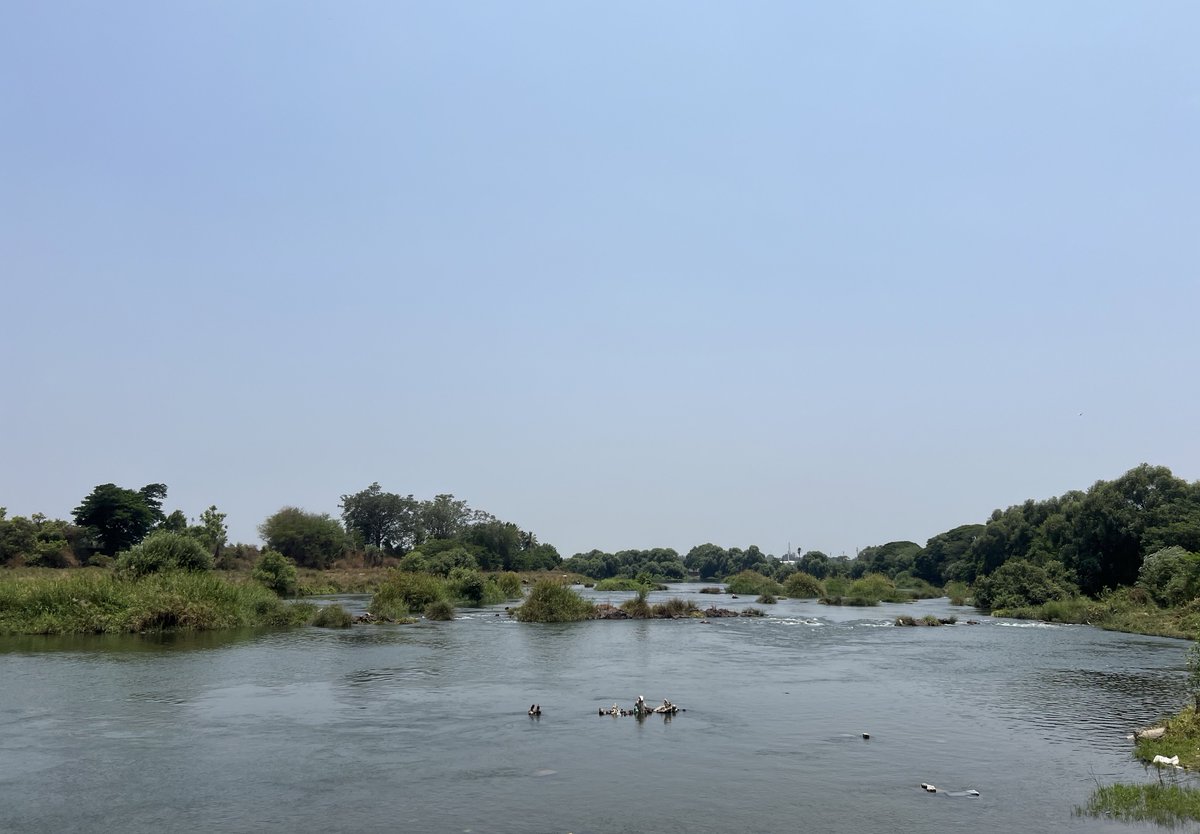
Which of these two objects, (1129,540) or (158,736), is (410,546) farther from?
(158,736)

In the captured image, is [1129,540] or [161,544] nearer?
[161,544]

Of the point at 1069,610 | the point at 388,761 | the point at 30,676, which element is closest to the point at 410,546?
the point at 1069,610

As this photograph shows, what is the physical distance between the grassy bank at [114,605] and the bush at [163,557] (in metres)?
1.07

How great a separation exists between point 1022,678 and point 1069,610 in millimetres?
38959

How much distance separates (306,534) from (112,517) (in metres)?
30.8

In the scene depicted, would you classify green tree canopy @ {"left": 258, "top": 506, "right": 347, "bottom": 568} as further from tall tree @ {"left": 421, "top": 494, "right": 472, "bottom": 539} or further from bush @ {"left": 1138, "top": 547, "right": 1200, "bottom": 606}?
bush @ {"left": 1138, "top": 547, "right": 1200, "bottom": 606}

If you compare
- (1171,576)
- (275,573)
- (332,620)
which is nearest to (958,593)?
(1171,576)

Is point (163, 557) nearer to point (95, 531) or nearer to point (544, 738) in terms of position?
point (544, 738)

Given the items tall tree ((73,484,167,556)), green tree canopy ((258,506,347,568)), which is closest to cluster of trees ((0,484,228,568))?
tall tree ((73,484,167,556))

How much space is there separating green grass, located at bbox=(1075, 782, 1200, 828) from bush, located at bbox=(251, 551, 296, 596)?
7107 centimetres

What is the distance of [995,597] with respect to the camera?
8219cm

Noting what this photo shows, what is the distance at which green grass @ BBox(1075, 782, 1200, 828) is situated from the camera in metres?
15.6

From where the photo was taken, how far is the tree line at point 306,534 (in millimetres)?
88250

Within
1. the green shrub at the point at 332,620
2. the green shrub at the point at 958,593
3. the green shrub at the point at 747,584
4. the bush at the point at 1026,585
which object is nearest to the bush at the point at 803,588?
the green shrub at the point at 747,584
